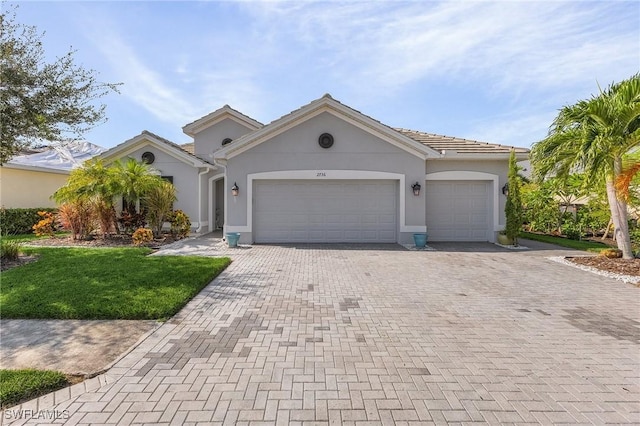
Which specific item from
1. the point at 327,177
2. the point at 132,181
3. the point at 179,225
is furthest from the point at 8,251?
the point at 327,177

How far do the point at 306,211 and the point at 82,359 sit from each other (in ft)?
33.1

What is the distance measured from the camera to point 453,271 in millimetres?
8750

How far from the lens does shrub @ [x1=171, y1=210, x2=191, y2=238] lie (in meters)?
14.5

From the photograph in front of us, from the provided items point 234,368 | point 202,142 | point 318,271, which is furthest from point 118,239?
point 234,368

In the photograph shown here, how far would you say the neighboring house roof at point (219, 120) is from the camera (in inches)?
727

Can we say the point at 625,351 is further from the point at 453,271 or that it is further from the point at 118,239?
the point at 118,239

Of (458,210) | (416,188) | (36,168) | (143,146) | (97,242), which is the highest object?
(143,146)

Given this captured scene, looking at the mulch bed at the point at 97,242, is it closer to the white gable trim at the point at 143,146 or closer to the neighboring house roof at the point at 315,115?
the white gable trim at the point at 143,146

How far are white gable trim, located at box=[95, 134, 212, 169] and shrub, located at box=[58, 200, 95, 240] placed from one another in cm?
356

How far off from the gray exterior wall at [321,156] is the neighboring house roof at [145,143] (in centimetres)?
395

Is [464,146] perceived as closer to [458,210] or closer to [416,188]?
[458,210]

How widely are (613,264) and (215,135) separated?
61.9ft

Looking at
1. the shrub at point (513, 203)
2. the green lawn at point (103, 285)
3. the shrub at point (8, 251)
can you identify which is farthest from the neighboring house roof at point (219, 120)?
the shrub at point (513, 203)

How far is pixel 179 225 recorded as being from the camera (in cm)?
1452
